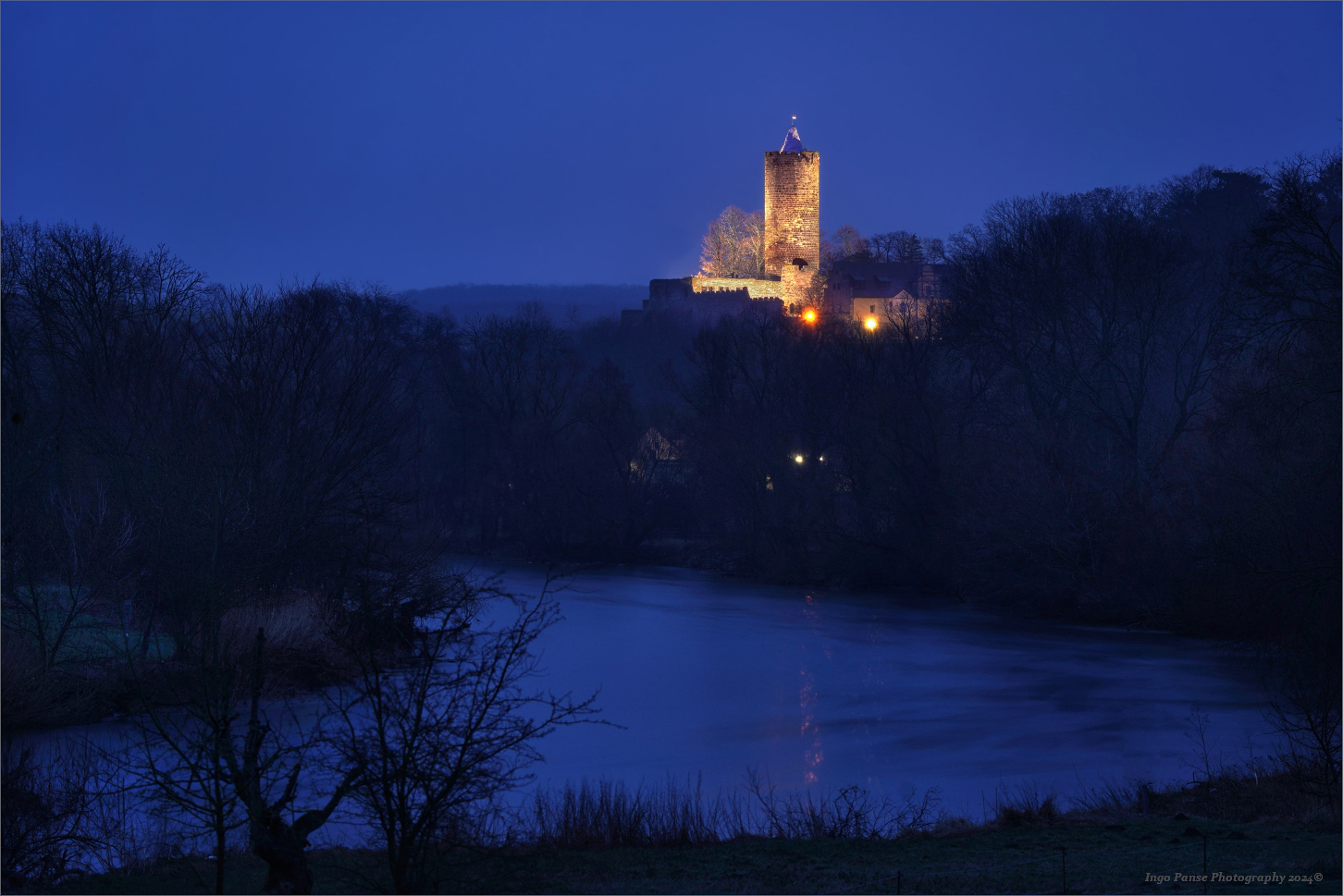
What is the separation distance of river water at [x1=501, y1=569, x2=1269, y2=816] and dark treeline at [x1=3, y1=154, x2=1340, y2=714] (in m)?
1.48

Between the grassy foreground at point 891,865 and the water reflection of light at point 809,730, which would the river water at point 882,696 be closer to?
the water reflection of light at point 809,730

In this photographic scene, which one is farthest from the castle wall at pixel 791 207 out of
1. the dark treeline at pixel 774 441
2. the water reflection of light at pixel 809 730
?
the water reflection of light at pixel 809 730

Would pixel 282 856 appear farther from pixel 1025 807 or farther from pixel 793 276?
pixel 793 276

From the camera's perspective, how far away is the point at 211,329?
22.6 metres

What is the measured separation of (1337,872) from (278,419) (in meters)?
15.9

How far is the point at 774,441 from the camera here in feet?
104

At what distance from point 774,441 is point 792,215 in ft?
97.0

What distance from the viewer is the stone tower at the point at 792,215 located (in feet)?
190

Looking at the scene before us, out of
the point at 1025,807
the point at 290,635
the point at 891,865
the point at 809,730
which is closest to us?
the point at 891,865

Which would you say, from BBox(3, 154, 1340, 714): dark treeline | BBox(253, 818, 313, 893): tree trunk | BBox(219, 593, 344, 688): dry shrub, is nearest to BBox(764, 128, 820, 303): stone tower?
BBox(3, 154, 1340, 714): dark treeline

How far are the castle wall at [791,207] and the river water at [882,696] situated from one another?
34.2 m

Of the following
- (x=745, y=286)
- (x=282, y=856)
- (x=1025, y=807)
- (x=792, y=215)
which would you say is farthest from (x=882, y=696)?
(x=792, y=215)

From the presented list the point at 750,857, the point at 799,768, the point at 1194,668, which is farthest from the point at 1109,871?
the point at 1194,668

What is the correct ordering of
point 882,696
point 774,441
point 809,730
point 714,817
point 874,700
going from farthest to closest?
point 774,441
point 882,696
point 874,700
point 809,730
point 714,817
